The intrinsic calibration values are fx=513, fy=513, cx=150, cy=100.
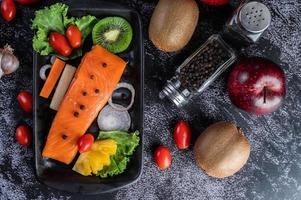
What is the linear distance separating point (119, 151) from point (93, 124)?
15cm

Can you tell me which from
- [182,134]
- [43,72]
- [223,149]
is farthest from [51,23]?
[223,149]

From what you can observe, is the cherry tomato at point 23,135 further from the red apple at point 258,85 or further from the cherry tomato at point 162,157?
the red apple at point 258,85

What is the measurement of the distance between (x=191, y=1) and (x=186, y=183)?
0.73m

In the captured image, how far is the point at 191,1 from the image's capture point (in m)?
1.85

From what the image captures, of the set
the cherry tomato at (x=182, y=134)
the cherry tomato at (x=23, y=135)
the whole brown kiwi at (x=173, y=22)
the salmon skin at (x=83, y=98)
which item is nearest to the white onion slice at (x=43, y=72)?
the salmon skin at (x=83, y=98)

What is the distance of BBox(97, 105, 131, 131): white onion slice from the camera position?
6.43ft

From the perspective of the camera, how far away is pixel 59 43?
1.89 metres

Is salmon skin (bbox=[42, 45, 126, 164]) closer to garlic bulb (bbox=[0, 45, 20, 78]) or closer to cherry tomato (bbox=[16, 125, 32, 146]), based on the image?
cherry tomato (bbox=[16, 125, 32, 146])

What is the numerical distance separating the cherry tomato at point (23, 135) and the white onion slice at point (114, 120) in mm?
287

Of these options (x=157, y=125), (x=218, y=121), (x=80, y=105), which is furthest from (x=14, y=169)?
(x=218, y=121)

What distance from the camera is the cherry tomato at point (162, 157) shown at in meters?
2.00

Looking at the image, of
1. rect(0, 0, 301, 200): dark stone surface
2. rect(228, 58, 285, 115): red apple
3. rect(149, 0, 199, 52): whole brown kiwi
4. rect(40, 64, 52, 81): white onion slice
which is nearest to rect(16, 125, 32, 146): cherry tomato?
rect(0, 0, 301, 200): dark stone surface

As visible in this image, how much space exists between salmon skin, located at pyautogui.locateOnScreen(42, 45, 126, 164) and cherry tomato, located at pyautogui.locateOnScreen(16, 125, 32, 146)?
4.3 inches

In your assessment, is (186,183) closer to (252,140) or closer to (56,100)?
(252,140)
